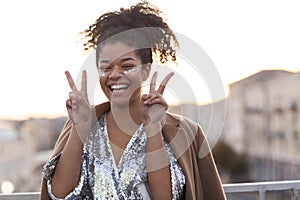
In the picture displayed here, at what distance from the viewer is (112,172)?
87.4 inches

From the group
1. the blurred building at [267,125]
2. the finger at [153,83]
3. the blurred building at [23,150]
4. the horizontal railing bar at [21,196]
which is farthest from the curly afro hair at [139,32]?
the blurred building at [267,125]

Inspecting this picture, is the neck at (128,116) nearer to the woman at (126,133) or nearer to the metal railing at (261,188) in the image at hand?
the woman at (126,133)

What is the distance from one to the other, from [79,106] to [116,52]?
0.20 meters

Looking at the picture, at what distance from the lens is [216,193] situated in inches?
95.6

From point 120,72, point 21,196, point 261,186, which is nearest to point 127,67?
point 120,72

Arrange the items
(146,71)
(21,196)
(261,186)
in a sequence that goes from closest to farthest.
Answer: (146,71) → (21,196) → (261,186)

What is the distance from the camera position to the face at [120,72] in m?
2.15

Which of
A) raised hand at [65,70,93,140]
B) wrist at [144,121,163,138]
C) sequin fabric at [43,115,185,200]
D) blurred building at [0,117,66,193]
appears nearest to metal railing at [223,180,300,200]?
sequin fabric at [43,115,185,200]

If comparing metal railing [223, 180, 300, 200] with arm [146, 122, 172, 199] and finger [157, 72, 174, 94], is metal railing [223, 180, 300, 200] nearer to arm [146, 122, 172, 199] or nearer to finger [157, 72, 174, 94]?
arm [146, 122, 172, 199]

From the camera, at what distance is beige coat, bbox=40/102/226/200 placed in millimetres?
2309

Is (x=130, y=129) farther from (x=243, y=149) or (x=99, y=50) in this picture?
(x=243, y=149)

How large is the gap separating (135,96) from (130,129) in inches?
4.7

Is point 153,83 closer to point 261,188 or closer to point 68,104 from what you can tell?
point 68,104

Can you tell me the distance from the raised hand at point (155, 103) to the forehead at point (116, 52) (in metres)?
0.11
